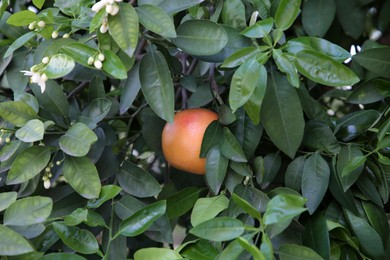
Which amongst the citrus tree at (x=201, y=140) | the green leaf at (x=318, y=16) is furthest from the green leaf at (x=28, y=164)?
the green leaf at (x=318, y=16)

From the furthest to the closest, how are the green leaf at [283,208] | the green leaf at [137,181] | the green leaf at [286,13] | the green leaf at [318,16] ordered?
the green leaf at [318,16], the green leaf at [137,181], the green leaf at [286,13], the green leaf at [283,208]

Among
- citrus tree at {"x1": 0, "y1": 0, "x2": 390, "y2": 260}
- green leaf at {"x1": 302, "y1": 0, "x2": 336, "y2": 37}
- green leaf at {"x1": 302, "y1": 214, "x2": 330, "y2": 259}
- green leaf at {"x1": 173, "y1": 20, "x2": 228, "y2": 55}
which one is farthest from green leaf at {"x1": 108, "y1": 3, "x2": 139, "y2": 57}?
green leaf at {"x1": 302, "y1": 0, "x2": 336, "y2": 37}

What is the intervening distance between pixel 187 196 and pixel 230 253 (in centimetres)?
24

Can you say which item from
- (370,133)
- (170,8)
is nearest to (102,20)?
(170,8)

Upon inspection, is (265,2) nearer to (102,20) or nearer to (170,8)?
(170,8)

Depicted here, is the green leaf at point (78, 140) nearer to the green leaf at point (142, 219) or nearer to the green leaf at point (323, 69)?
the green leaf at point (142, 219)

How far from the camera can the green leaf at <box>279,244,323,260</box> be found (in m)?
0.72

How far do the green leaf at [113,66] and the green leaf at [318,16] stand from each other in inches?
18.7

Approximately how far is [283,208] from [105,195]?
0.26 meters

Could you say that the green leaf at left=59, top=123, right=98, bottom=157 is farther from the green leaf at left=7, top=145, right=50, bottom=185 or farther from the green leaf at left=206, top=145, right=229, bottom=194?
the green leaf at left=206, top=145, right=229, bottom=194

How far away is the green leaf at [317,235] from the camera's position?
31.0 inches

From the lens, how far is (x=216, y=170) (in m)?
0.83

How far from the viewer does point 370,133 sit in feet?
2.97

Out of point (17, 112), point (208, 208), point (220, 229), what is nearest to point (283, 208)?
point (220, 229)
